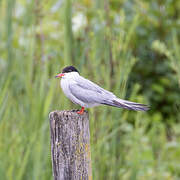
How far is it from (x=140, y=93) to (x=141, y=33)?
60 cm

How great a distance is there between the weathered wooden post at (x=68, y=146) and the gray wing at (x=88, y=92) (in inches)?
4.7

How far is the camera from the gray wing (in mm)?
1190

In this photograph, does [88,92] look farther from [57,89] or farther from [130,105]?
[57,89]

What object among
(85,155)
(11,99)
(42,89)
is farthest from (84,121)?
(11,99)

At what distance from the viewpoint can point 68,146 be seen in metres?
1.08

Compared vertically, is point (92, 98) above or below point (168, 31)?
below

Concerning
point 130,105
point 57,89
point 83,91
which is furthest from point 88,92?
point 57,89

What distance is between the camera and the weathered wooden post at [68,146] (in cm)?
108

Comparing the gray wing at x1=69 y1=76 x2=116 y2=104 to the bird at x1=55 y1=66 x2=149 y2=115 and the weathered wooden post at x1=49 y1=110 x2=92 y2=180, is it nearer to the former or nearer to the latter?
the bird at x1=55 y1=66 x2=149 y2=115

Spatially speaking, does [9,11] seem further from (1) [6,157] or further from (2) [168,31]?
(2) [168,31]

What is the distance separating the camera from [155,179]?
7.98 ft

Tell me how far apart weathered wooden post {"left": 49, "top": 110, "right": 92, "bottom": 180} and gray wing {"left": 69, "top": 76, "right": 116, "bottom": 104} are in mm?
119

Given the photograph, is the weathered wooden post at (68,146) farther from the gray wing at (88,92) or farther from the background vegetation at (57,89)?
the background vegetation at (57,89)

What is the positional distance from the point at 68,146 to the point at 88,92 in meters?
0.21
